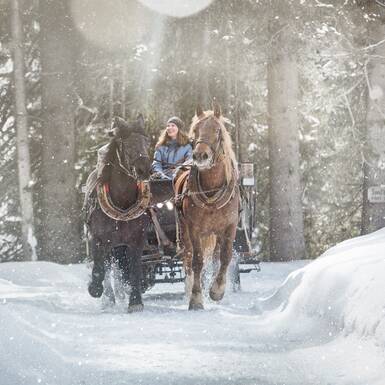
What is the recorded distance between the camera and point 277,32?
16062 millimetres

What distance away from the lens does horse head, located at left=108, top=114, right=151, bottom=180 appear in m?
8.95

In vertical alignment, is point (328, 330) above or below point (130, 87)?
below

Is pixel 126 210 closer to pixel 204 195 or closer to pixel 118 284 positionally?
pixel 204 195

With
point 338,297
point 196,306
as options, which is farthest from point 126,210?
point 338,297

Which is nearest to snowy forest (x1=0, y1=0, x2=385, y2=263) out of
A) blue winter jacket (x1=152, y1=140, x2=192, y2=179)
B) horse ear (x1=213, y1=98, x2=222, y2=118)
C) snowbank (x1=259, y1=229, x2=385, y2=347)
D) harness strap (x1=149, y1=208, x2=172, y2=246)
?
blue winter jacket (x1=152, y1=140, x2=192, y2=179)

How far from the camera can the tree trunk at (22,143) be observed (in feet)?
58.1

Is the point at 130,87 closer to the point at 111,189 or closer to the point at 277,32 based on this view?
the point at 277,32

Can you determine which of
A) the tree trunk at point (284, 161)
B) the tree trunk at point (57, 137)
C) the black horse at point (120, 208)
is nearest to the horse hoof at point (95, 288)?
the black horse at point (120, 208)

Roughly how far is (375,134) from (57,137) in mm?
6299

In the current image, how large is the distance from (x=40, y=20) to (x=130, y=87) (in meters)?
2.83

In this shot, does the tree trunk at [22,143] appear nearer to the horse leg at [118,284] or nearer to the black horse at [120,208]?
the horse leg at [118,284]

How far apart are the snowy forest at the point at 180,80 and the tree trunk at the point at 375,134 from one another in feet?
0.07

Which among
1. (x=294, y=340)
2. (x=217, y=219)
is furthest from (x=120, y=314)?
(x=294, y=340)

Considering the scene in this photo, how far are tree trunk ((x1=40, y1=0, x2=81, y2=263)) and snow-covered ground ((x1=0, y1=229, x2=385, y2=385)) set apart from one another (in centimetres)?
666
